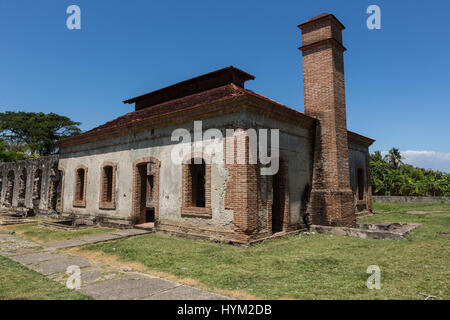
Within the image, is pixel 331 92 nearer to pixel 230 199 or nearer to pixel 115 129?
pixel 230 199

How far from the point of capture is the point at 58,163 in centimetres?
1600

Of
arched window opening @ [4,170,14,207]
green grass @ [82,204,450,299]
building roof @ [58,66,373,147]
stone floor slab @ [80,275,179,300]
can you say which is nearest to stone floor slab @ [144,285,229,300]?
stone floor slab @ [80,275,179,300]

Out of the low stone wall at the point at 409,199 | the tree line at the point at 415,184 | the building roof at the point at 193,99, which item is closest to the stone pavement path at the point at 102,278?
the building roof at the point at 193,99

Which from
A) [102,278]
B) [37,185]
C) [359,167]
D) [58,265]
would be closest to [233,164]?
[102,278]

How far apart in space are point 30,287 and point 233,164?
5288 millimetres

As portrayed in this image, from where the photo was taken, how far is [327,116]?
1059cm

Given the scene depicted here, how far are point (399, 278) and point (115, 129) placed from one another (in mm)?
11278

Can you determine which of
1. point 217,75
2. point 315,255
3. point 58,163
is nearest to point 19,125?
point 58,163

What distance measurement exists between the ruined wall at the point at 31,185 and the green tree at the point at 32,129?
1745 centimetres

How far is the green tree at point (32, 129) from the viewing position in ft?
122

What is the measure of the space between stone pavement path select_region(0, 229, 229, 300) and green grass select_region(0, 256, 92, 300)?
6.7 inches

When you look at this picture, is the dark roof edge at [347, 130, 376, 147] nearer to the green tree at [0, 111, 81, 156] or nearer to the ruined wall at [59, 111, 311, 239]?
the ruined wall at [59, 111, 311, 239]

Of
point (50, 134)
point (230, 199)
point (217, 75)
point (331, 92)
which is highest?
point (50, 134)

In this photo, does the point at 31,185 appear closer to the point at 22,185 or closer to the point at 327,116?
the point at 22,185
